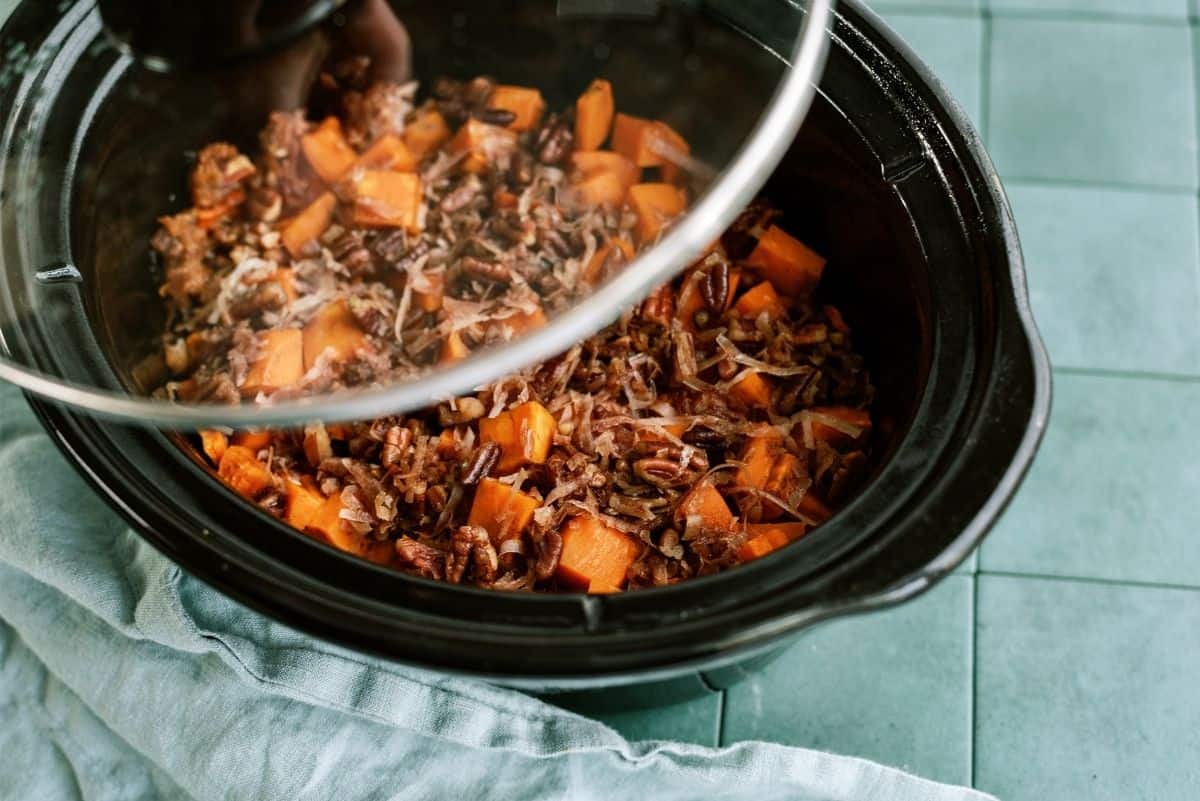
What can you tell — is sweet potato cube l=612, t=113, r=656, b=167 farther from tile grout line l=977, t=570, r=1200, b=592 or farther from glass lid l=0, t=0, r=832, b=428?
tile grout line l=977, t=570, r=1200, b=592

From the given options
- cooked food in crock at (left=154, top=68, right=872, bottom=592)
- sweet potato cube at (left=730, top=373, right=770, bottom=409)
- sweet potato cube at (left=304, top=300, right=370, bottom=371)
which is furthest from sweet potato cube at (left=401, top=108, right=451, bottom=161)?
sweet potato cube at (left=730, top=373, right=770, bottom=409)

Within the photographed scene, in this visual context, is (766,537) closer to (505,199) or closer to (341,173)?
(505,199)

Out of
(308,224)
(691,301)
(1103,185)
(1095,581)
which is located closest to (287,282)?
(308,224)

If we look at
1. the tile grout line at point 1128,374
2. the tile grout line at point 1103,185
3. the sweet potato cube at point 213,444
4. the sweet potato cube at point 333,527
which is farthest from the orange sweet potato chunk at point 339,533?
the tile grout line at point 1103,185

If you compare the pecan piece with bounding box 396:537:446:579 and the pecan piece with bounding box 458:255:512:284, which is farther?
the pecan piece with bounding box 458:255:512:284

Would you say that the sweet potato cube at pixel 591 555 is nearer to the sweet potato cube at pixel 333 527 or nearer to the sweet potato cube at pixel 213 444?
the sweet potato cube at pixel 333 527
